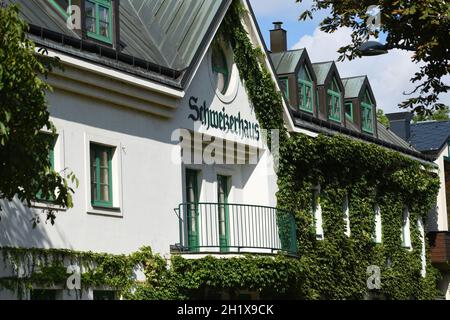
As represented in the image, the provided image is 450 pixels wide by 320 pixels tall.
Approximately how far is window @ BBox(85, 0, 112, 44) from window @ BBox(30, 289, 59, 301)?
5152 mm

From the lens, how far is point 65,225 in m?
22.4

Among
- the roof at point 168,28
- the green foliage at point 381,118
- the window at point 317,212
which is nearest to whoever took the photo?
the roof at point 168,28

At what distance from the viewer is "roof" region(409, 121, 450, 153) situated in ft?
143

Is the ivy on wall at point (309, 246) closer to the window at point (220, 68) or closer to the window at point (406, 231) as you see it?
the window at point (406, 231)

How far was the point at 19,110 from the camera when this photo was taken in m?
15.8

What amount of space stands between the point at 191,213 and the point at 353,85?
41.2 feet

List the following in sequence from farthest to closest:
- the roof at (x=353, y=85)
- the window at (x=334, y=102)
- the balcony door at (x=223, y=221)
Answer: the roof at (x=353, y=85), the window at (x=334, y=102), the balcony door at (x=223, y=221)

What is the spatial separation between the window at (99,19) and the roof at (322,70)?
37.3ft

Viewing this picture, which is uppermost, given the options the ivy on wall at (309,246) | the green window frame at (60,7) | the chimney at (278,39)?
the chimney at (278,39)

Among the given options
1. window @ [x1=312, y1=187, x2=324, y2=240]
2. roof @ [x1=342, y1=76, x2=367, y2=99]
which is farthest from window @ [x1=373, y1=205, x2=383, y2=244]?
window @ [x1=312, y1=187, x2=324, y2=240]

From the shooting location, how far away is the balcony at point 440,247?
40094mm

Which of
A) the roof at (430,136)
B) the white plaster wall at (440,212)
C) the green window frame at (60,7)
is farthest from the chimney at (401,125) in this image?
the green window frame at (60,7)

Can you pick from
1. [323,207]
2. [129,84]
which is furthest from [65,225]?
A: [323,207]

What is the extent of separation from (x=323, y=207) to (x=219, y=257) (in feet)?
23.6
